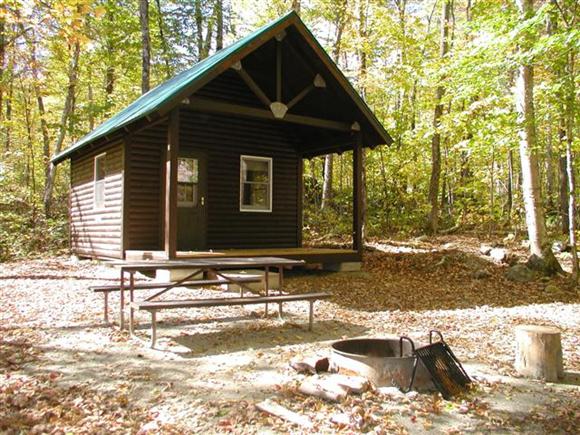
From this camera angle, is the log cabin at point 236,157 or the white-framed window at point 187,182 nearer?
the log cabin at point 236,157

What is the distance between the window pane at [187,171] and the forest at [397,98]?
3.38 m

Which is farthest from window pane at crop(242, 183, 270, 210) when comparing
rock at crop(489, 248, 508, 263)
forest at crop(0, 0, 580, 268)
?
rock at crop(489, 248, 508, 263)

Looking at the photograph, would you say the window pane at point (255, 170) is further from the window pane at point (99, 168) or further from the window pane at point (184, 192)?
the window pane at point (99, 168)

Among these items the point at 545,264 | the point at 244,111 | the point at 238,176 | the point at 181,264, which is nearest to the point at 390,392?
the point at 181,264

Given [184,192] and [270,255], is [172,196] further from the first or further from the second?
[184,192]

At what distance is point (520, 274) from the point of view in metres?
10.9

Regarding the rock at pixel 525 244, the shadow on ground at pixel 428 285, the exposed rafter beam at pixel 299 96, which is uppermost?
the exposed rafter beam at pixel 299 96

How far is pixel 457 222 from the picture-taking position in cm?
2039

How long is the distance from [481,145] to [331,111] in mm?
3668

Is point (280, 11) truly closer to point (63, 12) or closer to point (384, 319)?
point (63, 12)

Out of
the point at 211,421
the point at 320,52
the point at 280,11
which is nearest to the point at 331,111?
the point at 320,52

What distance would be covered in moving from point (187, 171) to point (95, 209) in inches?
116

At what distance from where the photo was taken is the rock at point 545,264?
10891 mm

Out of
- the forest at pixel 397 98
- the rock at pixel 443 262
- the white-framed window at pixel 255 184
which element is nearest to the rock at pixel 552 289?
the forest at pixel 397 98
